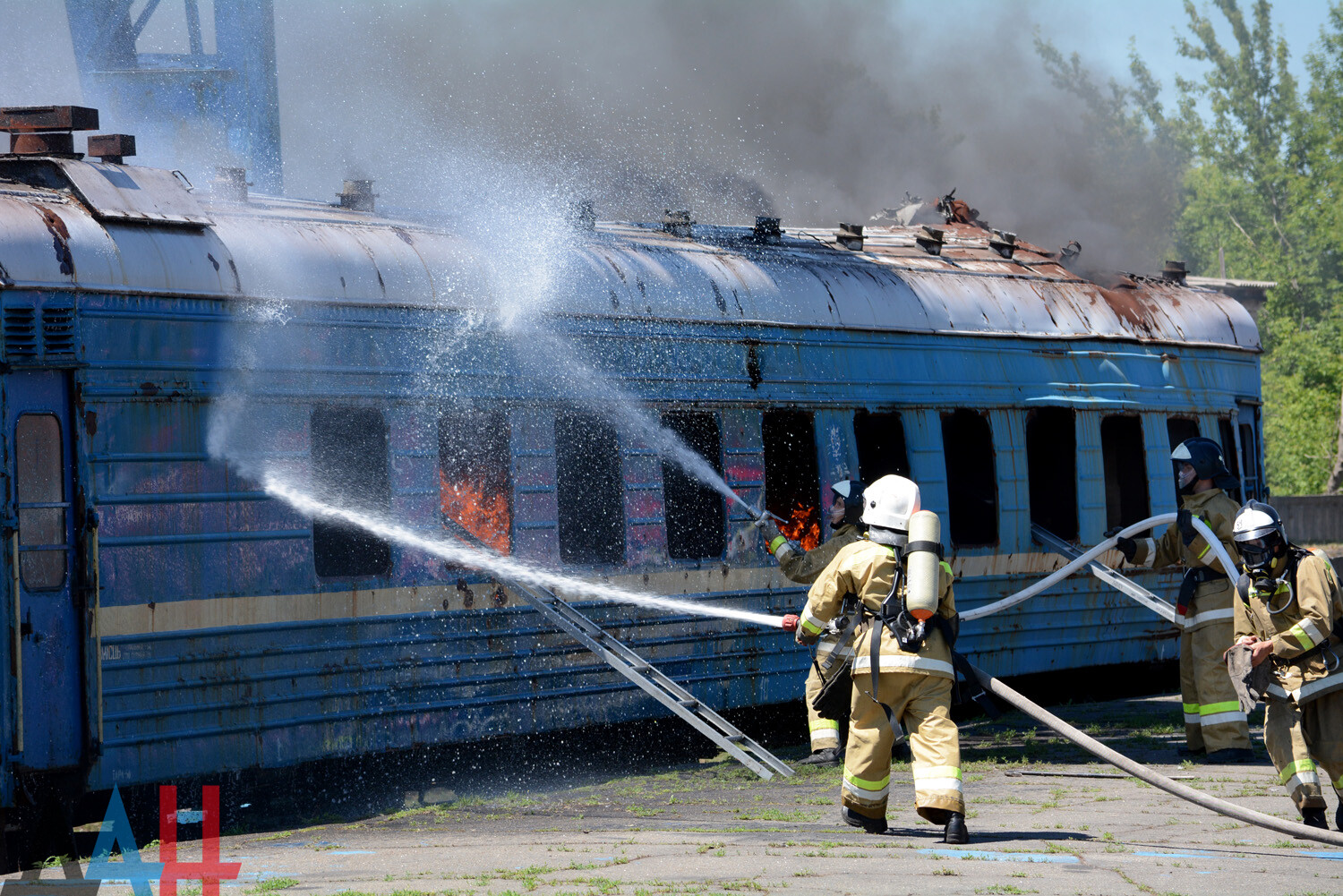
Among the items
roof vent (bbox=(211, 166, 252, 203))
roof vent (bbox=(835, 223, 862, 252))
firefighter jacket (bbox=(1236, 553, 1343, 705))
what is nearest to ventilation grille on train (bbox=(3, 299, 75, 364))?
roof vent (bbox=(211, 166, 252, 203))

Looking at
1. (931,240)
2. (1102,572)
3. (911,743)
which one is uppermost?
(931,240)

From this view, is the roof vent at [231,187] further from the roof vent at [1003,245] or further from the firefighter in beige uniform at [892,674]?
the roof vent at [1003,245]

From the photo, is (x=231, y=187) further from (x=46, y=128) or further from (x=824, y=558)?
(x=824, y=558)

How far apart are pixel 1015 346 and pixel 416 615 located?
6.25 metres

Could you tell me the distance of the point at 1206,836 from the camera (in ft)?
25.4

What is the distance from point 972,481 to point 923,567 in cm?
600

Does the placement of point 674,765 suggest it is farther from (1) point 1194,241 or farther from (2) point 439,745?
(1) point 1194,241

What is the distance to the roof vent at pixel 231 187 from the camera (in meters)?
9.55

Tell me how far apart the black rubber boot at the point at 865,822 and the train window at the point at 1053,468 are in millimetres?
6535

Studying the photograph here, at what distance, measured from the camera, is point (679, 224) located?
39.8ft

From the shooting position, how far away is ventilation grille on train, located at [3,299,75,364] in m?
7.80

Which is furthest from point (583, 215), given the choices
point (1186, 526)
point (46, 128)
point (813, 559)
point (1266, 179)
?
point (1266, 179)

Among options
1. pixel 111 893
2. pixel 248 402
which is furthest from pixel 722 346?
pixel 111 893

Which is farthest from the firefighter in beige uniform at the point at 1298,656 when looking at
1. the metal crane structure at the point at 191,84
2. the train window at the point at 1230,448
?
the metal crane structure at the point at 191,84
